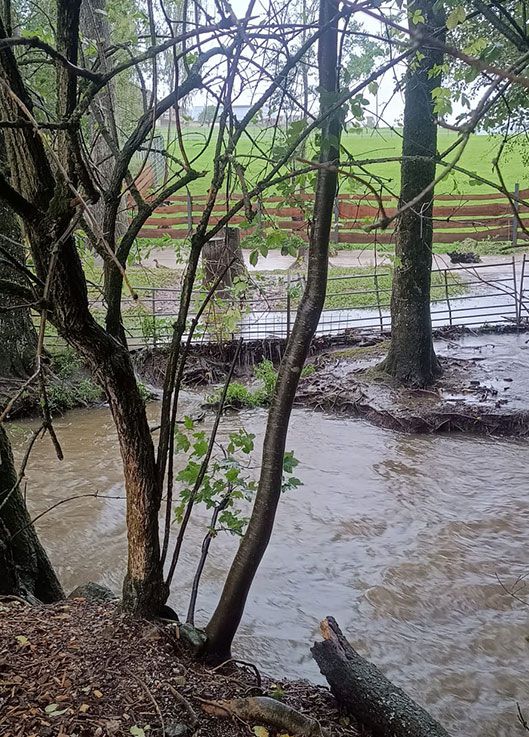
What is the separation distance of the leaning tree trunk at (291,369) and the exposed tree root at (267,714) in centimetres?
44

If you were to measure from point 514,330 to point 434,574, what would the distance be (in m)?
7.07

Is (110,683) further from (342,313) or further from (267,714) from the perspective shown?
(342,313)

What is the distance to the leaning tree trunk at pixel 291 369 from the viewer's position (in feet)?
6.37

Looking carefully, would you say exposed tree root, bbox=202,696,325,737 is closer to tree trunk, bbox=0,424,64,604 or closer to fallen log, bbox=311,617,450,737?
fallen log, bbox=311,617,450,737

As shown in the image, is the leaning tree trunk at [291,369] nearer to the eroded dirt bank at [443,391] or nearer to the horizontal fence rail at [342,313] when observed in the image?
the eroded dirt bank at [443,391]

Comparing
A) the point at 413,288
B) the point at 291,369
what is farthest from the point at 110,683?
the point at 413,288

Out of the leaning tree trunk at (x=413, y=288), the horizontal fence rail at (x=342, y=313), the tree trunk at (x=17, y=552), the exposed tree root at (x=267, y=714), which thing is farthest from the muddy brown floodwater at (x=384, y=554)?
the horizontal fence rail at (x=342, y=313)

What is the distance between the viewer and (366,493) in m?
6.29

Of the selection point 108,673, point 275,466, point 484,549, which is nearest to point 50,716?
point 108,673

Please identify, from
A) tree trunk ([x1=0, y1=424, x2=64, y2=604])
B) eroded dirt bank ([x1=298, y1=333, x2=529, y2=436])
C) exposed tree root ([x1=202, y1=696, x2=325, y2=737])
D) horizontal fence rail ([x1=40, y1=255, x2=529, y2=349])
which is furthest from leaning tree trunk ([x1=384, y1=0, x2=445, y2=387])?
exposed tree root ([x1=202, y1=696, x2=325, y2=737])

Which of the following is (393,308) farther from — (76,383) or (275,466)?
(275,466)

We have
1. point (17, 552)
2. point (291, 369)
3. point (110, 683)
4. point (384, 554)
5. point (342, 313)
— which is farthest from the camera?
point (342, 313)

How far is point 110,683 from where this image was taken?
2.11m

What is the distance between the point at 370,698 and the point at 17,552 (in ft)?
5.89
